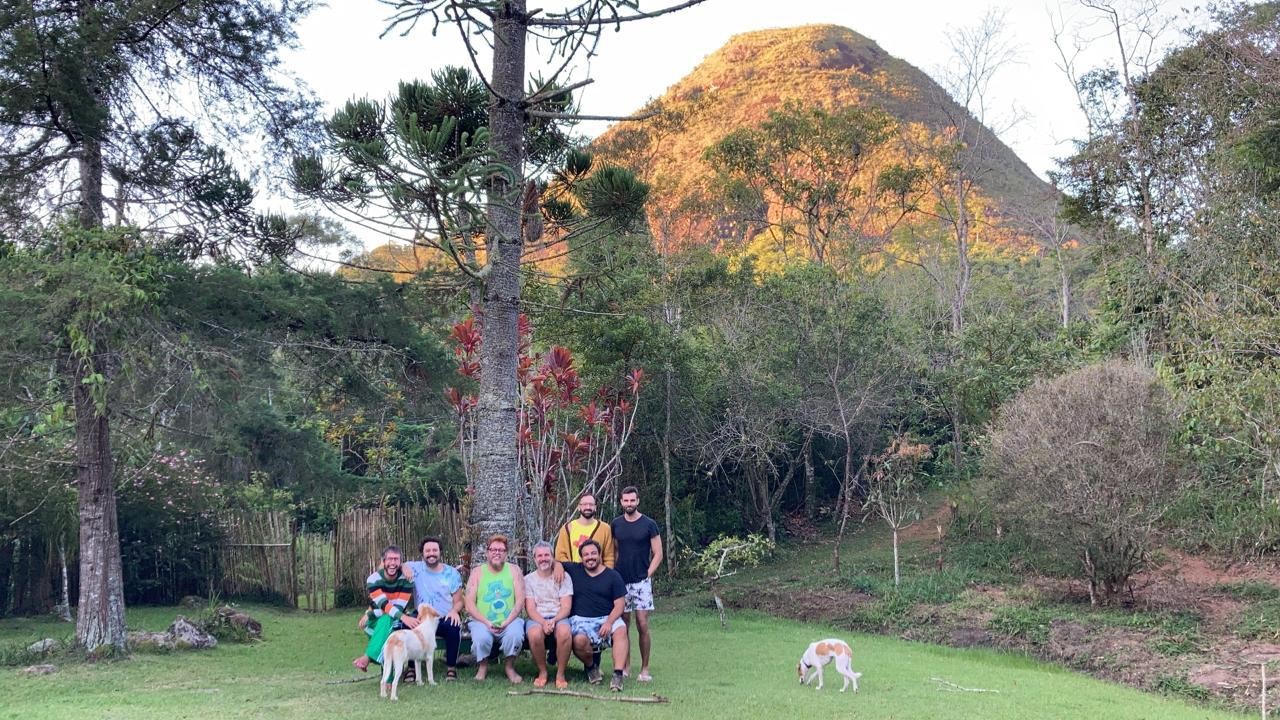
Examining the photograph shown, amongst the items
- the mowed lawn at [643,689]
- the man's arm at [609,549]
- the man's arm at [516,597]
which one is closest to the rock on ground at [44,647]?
the mowed lawn at [643,689]

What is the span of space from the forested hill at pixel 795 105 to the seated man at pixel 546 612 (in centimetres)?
2129

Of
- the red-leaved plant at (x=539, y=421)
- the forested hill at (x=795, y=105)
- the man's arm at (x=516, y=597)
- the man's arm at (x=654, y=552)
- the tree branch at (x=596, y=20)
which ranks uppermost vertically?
the forested hill at (x=795, y=105)

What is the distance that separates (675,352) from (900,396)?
6008 millimetres

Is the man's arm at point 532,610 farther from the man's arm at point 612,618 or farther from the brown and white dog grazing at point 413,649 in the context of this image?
the brown and white dog grazing at point 413,649

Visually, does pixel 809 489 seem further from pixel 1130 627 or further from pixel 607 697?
pixel 607 697

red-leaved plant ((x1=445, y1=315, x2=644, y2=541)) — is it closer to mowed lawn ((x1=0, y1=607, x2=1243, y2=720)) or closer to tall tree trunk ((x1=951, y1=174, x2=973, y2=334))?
mowed lawn ((x1=0, y1=607, x2=1243, y2=720))

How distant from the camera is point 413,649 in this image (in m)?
5.93

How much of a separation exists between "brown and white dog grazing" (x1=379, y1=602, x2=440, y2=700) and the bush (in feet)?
25.6

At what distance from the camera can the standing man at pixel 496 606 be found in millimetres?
6410

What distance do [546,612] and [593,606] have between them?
351mm

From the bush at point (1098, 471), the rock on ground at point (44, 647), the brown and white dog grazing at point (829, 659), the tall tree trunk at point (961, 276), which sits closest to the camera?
the brown and white dog grazing at point (829, 659)

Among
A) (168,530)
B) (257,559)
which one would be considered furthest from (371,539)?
(168,530)

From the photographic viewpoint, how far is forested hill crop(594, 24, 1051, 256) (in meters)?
28.5

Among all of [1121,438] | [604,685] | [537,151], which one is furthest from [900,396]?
[604,685]
